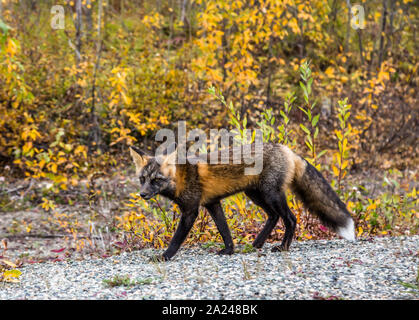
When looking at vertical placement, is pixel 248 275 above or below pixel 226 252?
above

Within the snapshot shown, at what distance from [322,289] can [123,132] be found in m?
6.21

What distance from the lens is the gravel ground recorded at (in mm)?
3570

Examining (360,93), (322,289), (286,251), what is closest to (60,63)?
(360,93)

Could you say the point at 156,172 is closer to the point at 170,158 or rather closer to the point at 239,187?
the point at 170,158

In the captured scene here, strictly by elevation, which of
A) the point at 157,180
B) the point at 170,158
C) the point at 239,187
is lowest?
the point at 239,187

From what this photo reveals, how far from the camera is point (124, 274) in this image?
4.32 m

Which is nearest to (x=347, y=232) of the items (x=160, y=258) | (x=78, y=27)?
(x=160, y=258)

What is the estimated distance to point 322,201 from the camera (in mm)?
5172

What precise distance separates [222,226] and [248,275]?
4.21 feet

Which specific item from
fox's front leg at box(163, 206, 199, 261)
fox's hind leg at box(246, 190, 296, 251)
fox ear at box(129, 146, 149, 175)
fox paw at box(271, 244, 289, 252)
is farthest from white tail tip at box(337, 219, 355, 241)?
fox ear at box(129, 146, 149, 175)

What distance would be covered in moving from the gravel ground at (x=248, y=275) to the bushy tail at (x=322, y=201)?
27cm

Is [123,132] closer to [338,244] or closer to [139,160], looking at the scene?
[139,160]

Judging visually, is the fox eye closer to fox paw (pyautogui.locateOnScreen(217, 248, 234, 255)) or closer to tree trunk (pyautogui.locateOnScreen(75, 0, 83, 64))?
fox paw (pyautogui.locateOnScreen(217, 248, 234, 255))

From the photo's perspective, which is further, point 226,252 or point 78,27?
point 78,27
